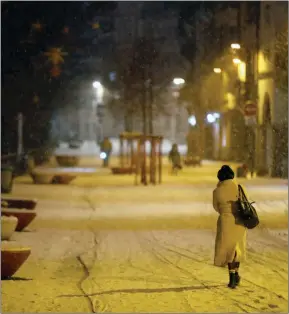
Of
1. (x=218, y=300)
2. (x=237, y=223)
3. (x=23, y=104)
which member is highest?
(x=23, y=104)

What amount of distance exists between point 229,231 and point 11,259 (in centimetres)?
297

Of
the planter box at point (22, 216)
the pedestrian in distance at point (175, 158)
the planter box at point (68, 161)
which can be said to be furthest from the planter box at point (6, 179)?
the planter box at point (68, 161)

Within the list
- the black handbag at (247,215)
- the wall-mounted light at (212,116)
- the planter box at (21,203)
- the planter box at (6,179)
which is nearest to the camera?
the black handbag at (247,215)

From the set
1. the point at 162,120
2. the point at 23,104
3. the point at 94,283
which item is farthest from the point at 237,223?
the point at 162,120

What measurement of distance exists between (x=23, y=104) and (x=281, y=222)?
24199mm

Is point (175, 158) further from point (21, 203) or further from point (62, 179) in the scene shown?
point (21, 203)

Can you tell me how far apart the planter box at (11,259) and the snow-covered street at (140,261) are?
185 millimetres

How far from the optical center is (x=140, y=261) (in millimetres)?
12133

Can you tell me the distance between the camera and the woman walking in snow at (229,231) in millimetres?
9891

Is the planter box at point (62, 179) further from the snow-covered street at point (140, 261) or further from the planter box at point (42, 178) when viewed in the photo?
the snow-covered street at point (140, 261)

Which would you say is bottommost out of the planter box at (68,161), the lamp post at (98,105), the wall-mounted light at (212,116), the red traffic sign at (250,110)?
the planter box at (68,161)

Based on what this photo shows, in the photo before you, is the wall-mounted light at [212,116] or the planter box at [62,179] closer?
the planter box at [62,179]

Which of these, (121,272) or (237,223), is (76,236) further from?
(237,223)

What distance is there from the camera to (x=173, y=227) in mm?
16688
